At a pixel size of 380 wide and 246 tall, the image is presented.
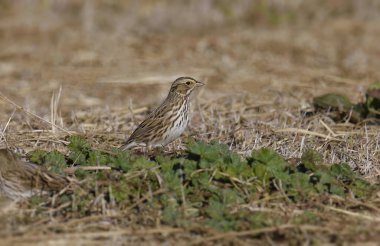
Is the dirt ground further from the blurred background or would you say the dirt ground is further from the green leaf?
the green leaf

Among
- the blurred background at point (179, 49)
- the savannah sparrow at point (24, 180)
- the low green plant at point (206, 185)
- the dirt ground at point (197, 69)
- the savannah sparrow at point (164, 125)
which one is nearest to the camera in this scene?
the low green plant at point (206, 185)

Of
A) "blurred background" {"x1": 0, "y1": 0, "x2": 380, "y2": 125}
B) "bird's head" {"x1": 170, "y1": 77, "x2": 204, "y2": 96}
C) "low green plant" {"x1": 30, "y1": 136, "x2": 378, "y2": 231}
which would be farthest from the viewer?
"blurred background" {"x1": 0, "y1": 0, "x2": 380, "y2": 125}

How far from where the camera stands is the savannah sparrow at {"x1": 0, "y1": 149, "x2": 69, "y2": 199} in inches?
265

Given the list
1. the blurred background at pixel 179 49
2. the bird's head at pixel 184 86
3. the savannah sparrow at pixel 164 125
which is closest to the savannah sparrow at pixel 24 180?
the savannah sparrow at pixel 164 125

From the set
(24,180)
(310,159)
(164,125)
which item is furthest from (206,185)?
(164,125)

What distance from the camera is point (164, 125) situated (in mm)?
8789

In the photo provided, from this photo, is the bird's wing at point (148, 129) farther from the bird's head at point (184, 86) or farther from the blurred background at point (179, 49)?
the blurred background at point (179, 49)

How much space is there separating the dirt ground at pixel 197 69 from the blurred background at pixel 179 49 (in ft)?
0.10

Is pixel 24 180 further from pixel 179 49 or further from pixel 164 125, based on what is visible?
pixel 179 49

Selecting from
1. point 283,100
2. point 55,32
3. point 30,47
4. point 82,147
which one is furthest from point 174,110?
point 55,32

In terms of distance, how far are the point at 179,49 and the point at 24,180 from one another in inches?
373

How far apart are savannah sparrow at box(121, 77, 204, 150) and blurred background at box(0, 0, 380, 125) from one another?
1876mm

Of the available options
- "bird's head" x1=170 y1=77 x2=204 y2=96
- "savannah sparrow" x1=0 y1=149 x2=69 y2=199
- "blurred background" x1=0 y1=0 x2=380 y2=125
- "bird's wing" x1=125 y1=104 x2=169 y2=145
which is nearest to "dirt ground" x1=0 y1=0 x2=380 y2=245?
"blurred background" x1=0 y1=0 x2=380 y2=125

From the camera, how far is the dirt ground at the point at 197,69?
900cm
